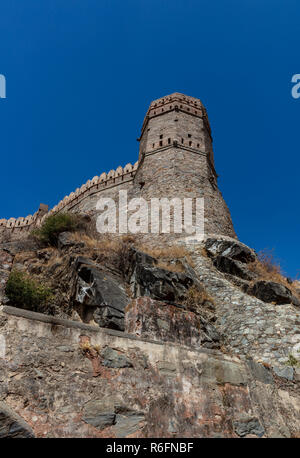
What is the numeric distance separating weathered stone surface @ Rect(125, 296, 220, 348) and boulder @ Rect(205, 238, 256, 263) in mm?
3781

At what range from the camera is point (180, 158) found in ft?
53.5

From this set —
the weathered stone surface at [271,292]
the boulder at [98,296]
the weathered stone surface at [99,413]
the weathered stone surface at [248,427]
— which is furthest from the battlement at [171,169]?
the weathered stone surface at [99,413]

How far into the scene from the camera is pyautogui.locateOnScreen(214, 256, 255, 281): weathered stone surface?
10.4m

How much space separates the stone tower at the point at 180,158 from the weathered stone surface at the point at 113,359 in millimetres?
9700

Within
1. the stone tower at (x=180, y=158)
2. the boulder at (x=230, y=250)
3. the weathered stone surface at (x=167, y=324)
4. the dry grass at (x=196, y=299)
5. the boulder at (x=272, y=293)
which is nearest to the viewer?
the weathered stone surface at (x=167, y=324)

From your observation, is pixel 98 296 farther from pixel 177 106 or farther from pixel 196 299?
pixel 177 106

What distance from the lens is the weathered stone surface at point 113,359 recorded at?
12.8 feet

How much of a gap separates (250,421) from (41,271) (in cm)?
809

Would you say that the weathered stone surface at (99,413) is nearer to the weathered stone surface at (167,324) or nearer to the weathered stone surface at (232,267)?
the weathered stone surface at (167,324)

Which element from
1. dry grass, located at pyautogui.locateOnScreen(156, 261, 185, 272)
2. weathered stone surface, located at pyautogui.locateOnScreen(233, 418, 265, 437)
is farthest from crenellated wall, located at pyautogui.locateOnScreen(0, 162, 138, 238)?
weathered stone surface, located at pyautogui.locateOnScreen(233, 418, 265, 437)

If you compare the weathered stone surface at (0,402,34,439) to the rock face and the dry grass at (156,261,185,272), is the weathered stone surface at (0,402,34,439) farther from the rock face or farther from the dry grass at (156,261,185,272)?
the rock face

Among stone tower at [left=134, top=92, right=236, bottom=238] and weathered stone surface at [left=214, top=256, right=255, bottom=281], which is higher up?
stone tower at [left=134, top=92, right=236, bottom=238]
